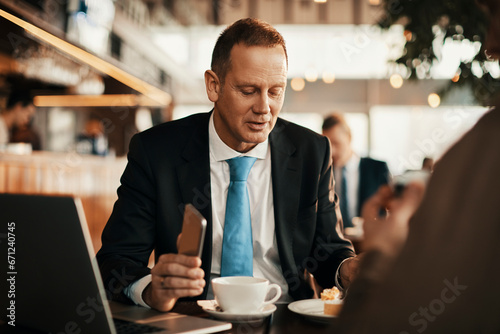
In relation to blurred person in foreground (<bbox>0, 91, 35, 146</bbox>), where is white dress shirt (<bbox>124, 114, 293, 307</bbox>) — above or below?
below

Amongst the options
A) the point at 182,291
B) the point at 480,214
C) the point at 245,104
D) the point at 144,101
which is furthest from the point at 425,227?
the point at 144,101

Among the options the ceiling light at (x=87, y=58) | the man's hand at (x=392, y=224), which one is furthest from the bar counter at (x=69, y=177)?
the man's hand at (x=392, y=224)

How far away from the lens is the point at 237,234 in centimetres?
154

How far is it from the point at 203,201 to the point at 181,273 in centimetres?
54

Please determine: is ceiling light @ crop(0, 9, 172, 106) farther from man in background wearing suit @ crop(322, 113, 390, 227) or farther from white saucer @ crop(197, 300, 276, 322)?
white saucer @ crop(197, 300, 276, 322)

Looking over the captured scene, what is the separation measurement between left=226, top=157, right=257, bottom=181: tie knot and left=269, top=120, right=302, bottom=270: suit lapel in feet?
0.29

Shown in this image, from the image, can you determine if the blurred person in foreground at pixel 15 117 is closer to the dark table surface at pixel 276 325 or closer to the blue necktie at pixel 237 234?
the blue necktie at pixel 237 234

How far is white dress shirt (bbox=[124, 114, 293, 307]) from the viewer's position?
1.61 m

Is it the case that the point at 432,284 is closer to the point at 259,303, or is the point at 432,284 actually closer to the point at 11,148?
the point at 259,303

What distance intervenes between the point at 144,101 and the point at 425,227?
8.67 m

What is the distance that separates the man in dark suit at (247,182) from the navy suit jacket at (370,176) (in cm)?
257

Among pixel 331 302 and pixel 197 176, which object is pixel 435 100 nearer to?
pixel 197 176

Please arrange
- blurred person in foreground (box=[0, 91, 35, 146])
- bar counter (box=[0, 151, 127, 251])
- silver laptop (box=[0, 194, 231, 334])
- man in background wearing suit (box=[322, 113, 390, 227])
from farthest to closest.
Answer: blurred person in foreground (box=[0, 91, 35, 146]) → man in background wearing suit (box=[322, 113, 390, 227]) → bar counter (box=[0, 151, 127, 251]) → silver laptop (box=[0, 194, 231, 334])

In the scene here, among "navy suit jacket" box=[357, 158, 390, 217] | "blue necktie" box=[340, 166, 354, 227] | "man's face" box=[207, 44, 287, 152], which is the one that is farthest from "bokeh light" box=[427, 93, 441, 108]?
"man's face" box=[207, 44, 287, 152]
